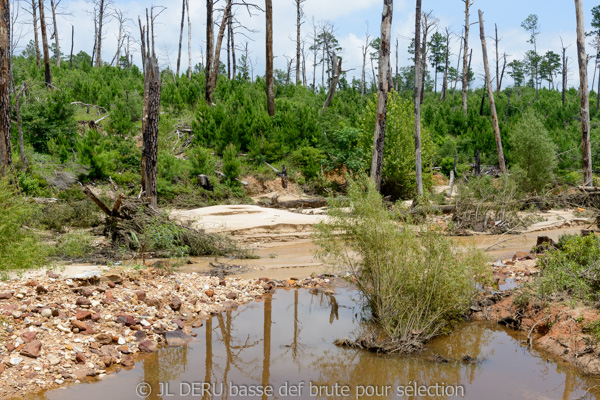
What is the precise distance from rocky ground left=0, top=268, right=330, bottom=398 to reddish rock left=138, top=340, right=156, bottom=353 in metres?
0.01

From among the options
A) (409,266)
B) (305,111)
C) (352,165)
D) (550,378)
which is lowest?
(550,378)

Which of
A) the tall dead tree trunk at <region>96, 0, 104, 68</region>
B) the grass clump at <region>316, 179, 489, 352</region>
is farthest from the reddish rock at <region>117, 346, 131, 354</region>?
the tall dead tree trunk at <region>96, 0, 104, 68</region>

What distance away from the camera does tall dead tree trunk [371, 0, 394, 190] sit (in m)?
15.6

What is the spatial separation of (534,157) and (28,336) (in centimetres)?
1882

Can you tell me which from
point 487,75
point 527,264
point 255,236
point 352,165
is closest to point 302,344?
point 527,264

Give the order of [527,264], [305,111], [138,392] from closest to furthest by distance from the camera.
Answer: [138,392], [527,264], [305,111]

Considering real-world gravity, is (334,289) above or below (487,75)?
below

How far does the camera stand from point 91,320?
6367 mm

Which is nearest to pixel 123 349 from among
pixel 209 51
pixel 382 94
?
pixel 382 94

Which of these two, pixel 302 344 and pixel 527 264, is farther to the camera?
pixel 527 264

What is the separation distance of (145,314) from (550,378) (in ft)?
16.3

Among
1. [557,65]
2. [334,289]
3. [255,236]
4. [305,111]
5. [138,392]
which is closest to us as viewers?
[138,392]

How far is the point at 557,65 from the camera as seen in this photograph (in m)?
55.3

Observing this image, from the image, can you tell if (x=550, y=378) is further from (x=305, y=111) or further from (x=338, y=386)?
(x=305, y=111)
